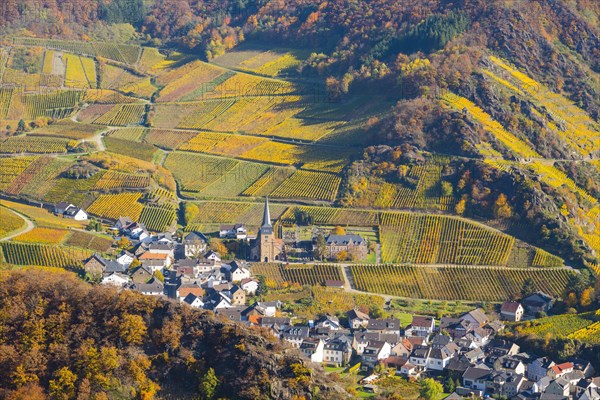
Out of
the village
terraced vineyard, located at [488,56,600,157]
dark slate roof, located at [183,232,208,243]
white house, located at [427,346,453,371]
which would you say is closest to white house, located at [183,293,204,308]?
the village

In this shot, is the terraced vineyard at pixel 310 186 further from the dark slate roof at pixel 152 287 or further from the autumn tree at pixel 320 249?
the dark slate roof at pixel 152 287

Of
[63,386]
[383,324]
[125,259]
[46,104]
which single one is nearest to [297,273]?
[383,324]

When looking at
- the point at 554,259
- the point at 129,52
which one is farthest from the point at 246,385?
the point at 129,52

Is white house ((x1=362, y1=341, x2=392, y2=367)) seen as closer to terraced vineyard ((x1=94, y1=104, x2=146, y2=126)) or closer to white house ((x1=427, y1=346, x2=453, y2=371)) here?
white house ((x1=427, y1=346, x2=453, y2=371))

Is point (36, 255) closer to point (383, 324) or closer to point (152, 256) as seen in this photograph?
point (152, 256)

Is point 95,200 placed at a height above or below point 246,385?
below

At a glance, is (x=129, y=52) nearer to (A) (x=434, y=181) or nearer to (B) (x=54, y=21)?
(B) (x=54, y=21)

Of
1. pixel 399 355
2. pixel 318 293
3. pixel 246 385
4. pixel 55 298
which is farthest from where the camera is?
pixel 318 293
